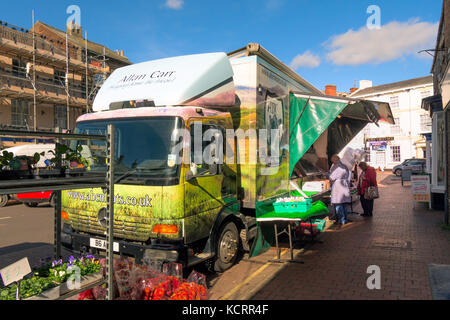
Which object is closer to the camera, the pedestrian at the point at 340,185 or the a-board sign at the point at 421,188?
the pedestrian at the point at 340,185

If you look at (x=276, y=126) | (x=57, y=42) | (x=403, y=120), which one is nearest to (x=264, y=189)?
(x=276, y=126)

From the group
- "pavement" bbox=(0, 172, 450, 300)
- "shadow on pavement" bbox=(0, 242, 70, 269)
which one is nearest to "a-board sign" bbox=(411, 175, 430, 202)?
"pavement" bbox=(0, 172, 450, 300)

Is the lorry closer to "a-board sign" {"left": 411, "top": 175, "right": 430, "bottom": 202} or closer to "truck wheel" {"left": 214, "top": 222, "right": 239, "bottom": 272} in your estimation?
"truck wheel" {"left": 214, "top": 222, "right": 239, "bottom": 272}

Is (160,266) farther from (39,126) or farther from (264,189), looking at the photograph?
(39,126)

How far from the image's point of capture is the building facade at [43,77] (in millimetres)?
22719

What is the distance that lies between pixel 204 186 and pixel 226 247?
1221 mm

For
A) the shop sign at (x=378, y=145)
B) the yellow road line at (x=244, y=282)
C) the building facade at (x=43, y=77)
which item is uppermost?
the building facade at (x=43, y=77)

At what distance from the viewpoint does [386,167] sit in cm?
4303

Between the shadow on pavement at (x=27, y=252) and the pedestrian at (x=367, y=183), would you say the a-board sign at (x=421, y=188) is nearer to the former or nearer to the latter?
the pedestrian at (x=367, y=183)

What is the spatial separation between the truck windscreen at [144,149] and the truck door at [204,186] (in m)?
0.32

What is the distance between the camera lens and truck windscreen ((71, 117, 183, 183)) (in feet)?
14.4

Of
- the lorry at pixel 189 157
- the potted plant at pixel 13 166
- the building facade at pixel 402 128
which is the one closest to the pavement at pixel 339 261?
the lorry at pixel 189 157

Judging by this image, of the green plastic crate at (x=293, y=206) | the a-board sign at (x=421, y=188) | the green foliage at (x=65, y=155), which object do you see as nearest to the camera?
the green foliage at (x=65, y=155)

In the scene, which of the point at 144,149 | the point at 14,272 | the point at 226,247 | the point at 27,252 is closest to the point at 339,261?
the point at 226,247
